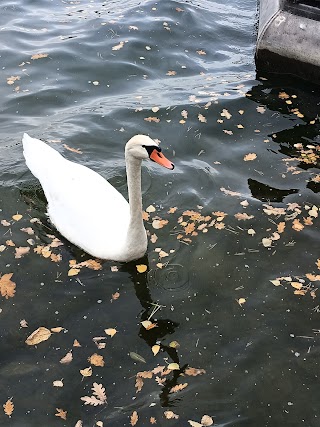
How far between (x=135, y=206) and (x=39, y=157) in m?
2.07

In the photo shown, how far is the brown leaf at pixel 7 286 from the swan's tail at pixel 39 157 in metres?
1.52

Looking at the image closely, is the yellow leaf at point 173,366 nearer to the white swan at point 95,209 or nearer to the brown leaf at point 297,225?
the white swan at point 95,209

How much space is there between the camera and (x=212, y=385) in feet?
17.2

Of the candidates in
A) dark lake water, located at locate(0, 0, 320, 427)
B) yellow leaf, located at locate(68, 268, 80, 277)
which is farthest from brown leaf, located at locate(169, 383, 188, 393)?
yellow leaf, located at locate(68, 268, 80, 277)

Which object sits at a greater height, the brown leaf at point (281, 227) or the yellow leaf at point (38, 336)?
the brown leaf at point (281, 227)

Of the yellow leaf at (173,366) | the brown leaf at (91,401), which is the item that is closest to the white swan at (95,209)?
the yellow leaf at (173,366)

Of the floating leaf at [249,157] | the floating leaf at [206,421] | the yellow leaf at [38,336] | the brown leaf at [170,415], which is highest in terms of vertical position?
the floating leaf at [249,157]

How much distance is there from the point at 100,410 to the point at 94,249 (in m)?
1.99

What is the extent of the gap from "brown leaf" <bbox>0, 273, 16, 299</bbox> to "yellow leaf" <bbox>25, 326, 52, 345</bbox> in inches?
27.0

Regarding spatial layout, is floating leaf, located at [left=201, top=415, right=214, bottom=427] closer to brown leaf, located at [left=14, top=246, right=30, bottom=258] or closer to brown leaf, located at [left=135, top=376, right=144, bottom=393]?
brown leaf, located at [left=135, top=376, right=144, bottom=393]

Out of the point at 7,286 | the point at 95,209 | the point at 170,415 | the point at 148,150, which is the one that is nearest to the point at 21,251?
the point at 7,286

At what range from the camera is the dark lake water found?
520cm

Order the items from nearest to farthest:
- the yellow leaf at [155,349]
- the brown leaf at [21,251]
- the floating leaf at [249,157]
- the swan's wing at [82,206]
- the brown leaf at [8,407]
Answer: the brown leaf at [8,407] → the yellow leaf at [155,349] → the swan's wing at [82,206] → the brown leaf at [21,251] → the floating leaf at [249,157]

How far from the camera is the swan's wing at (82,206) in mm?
6336
